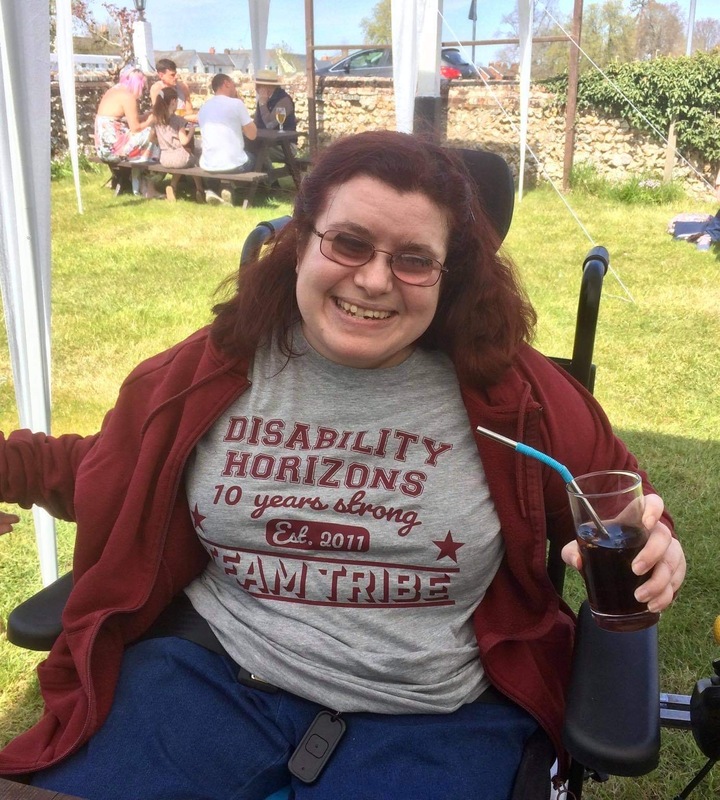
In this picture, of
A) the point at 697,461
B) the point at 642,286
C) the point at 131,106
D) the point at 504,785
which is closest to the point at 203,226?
the point at 131,106

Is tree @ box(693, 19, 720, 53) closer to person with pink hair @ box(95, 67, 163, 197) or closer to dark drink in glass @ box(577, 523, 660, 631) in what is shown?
person with pink hair @ box(95, 67, 163, 197)

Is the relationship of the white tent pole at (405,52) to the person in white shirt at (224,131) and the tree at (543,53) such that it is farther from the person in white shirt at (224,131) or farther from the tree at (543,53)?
the tree at (543,53)

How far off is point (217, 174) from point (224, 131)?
52 centimetres

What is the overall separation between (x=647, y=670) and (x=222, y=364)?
1.01 meters

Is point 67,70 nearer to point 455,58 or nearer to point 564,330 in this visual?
point 564,330

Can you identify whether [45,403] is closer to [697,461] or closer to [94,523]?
[94,523]

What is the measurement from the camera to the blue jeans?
1411 mm

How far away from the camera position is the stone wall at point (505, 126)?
37.2 ft

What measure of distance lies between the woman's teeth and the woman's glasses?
0.27 ft

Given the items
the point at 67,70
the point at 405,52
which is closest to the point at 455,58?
the point at 405,52

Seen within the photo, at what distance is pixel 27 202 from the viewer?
7.72ft

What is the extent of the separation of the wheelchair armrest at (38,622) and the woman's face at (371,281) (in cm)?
76

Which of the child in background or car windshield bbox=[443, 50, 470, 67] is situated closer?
the child in background

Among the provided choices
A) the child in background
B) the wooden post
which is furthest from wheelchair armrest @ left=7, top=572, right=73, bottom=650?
the wooden post
